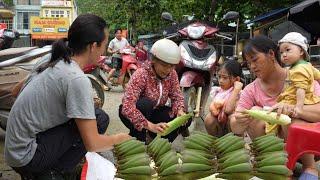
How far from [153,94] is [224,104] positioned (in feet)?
2.16

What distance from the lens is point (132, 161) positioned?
2297 mm

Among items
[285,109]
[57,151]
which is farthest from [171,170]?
[285,109]

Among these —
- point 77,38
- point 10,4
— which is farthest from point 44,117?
point 10,4

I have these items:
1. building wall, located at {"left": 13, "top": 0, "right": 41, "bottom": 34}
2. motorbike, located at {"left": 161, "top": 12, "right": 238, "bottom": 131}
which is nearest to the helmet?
motorbike, located at {"left": 161, "top": 12, "right": 238, "bottom": 131}

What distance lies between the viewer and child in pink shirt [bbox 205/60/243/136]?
4.09 metres

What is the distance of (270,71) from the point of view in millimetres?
3506

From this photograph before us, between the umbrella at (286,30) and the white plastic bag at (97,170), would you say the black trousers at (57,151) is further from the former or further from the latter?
the umbrella at (286,30)

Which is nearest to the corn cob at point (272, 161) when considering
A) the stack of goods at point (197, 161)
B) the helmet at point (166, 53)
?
the stack of goods at point (197, 161)

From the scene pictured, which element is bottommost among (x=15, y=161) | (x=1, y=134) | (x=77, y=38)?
(x=1, y=134)

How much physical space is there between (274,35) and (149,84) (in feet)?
21.3

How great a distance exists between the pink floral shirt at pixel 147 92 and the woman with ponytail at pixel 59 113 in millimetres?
1039

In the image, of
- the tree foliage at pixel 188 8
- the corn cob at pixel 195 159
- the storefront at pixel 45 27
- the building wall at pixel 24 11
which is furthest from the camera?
the building wall at pixel 24 11

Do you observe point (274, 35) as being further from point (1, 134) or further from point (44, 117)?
point (44, 117)

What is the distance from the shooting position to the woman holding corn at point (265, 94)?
316cm
